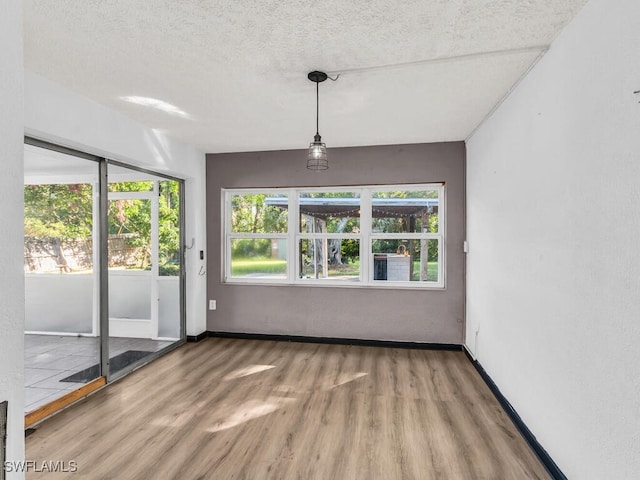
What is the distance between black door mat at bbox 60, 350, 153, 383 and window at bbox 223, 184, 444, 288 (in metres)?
1.44

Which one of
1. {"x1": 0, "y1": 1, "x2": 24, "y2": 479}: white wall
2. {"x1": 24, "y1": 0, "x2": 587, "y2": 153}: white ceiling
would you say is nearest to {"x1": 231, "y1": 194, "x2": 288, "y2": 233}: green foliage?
{"x1": 24, "y1": 0, "x2": 587, "y2": 153}: white ceiling

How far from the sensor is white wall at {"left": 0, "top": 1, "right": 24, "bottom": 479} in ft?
3.45

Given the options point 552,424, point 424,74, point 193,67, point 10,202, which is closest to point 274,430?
point 552,424

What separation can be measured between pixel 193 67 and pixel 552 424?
10.3 feet

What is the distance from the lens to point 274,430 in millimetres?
2473

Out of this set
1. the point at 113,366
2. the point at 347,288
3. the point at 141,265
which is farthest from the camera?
the point at 347,288

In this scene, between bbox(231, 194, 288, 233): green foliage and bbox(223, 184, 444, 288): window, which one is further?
bbox(231, 194, 288, 233): green foliage

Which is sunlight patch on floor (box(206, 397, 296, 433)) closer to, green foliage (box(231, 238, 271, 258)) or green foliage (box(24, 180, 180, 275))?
green foliage (box(24, 180, 180, 275))

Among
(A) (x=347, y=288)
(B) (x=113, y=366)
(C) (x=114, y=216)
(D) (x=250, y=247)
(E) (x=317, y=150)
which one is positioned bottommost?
(B) (x=113, y=366)

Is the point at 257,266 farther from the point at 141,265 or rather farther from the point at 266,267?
the point at 141,265

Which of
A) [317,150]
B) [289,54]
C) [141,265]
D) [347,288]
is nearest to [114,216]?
[141,265]

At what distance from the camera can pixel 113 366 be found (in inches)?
135

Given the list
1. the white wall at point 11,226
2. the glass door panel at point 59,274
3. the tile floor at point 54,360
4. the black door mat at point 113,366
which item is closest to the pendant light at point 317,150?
the white wall at point 11,226

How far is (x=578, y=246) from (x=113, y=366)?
3.92 metres
